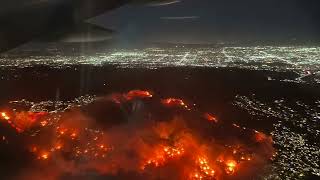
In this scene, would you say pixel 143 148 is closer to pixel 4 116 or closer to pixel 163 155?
pixel 163 155

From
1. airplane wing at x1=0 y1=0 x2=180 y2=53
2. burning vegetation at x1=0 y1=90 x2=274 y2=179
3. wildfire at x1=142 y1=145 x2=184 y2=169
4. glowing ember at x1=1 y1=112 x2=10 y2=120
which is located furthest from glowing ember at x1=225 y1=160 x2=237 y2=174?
glowing ember at x1=1 y1=112 x2=10 y2=120

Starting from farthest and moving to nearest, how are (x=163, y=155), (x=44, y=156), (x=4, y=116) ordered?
(x=4, y=116), (x=163, y=155), (x=44, y=156)

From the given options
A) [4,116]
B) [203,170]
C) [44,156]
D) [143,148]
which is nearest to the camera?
[203,170]

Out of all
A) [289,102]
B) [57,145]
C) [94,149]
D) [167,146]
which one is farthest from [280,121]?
[57,145]

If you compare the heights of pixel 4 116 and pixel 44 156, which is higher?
pixel 44 156

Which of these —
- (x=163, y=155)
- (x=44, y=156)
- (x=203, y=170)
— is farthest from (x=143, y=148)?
(x=44, y=156)

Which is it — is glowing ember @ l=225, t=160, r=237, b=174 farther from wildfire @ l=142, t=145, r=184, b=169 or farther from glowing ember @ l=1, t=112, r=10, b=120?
glowing ember @ l=1, t=112, r=10, b=120

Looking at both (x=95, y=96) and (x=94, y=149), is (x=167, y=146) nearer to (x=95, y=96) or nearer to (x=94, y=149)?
(x=94, y=149)

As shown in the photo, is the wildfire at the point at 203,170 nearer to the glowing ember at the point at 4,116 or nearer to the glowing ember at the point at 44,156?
the glowing ember at the point at 44,156
